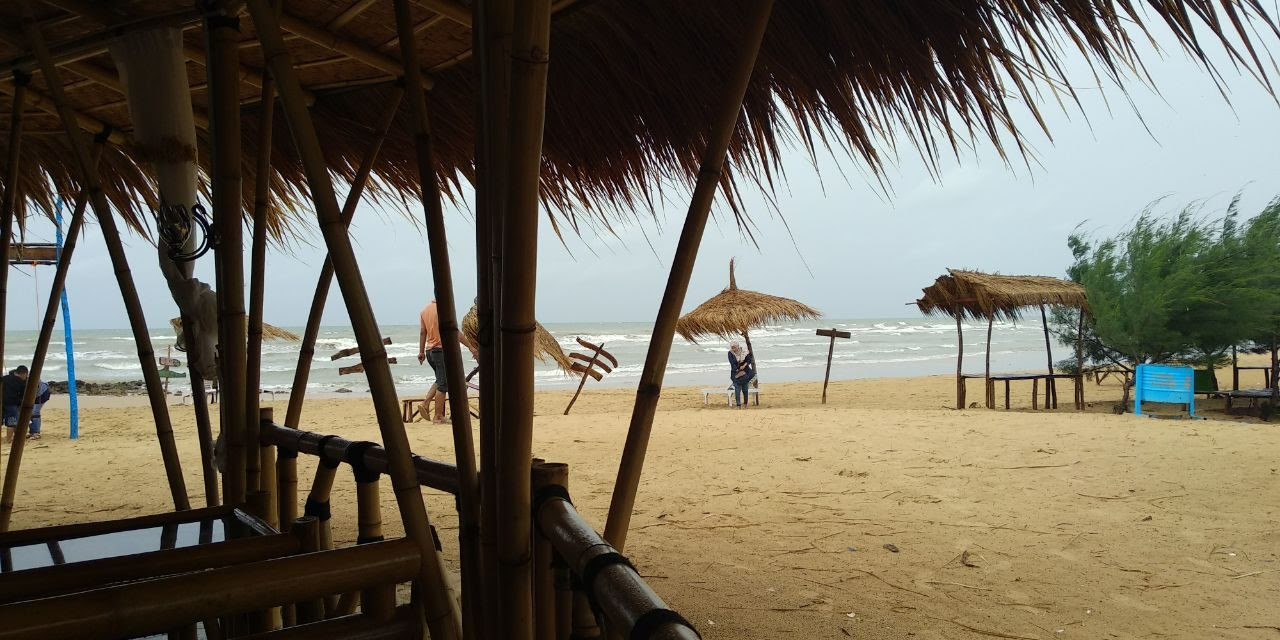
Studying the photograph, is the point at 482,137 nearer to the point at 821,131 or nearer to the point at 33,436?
the point at 821,131

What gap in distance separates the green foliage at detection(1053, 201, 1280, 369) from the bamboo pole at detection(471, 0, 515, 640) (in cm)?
960

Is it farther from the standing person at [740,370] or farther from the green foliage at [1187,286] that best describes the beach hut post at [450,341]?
the green foliage at [1187,286]

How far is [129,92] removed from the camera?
170cm

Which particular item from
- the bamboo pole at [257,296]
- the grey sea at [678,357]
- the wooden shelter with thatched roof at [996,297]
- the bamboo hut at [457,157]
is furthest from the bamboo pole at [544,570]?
the grey sea at [678,357]

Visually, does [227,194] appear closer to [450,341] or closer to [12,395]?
[450,341]

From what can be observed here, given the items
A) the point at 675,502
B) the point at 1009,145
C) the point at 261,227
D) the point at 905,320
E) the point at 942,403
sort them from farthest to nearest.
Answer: the point at 905,320 → the point at 942,403 → the point at 675,502 → the point at 261,227 → the point at 1009,145

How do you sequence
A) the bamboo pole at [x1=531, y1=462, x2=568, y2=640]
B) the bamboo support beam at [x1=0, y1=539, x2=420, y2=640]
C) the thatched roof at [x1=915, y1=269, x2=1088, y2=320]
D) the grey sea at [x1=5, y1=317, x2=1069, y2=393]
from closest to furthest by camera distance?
1. the bamboo support beam at [x1=0, y1=539, x2=420, y2=640]
2. the bamboo pole at [x1=531, y1=462, x2=568, y2=640]
3. the thatched roof at [x1=915, y1=269, x2=1088, y2=320]
4. the grey sea at [x1=5, y1=317, x2=1069, y2=393]

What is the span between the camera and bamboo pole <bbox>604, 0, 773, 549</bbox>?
106 cm

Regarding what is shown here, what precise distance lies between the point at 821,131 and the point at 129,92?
1594 mm

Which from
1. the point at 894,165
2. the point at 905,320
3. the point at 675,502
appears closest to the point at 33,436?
the point at 675,502

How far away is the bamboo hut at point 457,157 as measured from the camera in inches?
31.1

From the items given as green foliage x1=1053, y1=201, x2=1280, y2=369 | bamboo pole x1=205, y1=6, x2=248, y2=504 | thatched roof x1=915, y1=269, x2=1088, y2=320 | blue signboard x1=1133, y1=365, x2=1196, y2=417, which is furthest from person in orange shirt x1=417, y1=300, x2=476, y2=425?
green foliage x1=1053, y1=201, x2=1280, y2=369

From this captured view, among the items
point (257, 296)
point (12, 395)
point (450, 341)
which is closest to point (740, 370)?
point (12, 395)

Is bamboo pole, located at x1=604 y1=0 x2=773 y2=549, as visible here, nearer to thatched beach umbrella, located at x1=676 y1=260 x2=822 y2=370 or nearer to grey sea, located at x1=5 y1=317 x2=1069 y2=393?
thatched beach umbrella, located at x1=676 y1=260 x2=822 y2=370
